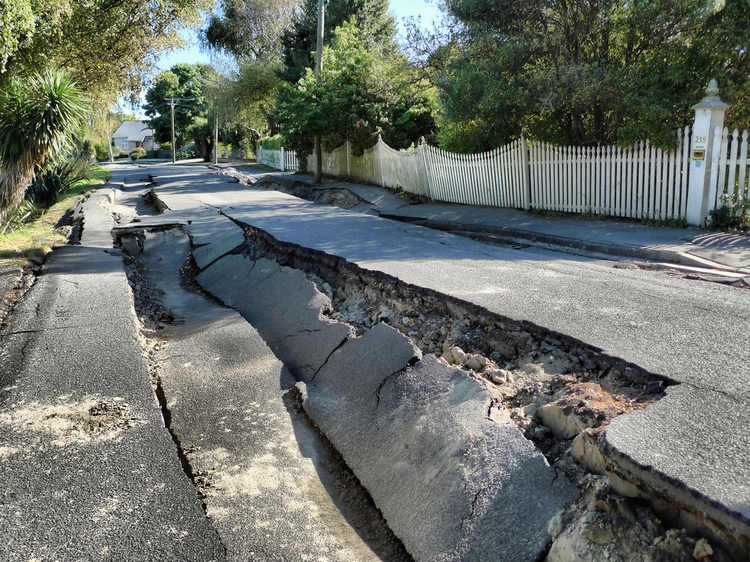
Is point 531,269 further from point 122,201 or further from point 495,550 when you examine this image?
point 122,201

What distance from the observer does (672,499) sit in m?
2.50

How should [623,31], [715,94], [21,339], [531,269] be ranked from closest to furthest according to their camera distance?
[21,339], [531,269], [715,94], [623,31]

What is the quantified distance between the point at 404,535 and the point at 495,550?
0.58 m

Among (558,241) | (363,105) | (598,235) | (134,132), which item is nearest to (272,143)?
(363,105)

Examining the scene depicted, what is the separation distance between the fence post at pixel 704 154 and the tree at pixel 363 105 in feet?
37.4

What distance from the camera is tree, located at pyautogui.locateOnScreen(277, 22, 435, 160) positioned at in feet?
66.9

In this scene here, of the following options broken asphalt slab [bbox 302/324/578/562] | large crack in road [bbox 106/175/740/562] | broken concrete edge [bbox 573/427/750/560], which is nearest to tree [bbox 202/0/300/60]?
large crack in road [bbox 106/175/740/562]

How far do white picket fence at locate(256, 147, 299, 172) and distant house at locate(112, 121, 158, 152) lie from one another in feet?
227

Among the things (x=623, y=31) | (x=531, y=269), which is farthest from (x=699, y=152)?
(x=531, y=269)

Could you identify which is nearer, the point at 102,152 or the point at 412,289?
the point at 412,289

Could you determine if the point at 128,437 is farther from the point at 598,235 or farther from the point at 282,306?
the point at 598,235

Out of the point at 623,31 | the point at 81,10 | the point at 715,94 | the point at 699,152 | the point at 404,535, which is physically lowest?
the point at 404,535

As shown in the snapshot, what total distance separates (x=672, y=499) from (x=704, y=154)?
866 cm

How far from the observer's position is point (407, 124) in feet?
67.6
